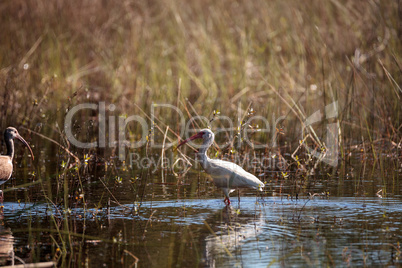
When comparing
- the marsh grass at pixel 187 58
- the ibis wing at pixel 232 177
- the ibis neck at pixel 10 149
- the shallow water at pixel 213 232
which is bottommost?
the shallow water at pixel 213 232

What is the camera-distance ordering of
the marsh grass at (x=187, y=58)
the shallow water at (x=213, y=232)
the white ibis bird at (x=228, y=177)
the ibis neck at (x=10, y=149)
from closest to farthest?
the shallow water at (x=213, y=232), the white ibis bird at (x=228, y=177), the ibis neck at (x=10, y=149), the marsh grass at (x=187, y=58)

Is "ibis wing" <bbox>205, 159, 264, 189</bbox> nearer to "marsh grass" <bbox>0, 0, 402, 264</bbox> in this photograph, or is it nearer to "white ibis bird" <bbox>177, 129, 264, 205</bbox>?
"white ibis bird" <bbox>177, 129, 264, 205</bbox>

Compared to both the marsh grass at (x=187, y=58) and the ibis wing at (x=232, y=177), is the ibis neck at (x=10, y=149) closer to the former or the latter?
the marsh grass at (x=187, y=58)

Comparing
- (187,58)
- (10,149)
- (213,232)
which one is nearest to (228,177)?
(213,232)

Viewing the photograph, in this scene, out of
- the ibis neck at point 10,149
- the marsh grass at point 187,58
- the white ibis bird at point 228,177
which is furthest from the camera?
the marsh grass at point 187,58

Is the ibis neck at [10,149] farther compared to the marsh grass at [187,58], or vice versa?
the marsh grass at [187,58]

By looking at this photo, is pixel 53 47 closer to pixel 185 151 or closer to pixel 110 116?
pixel 110 116

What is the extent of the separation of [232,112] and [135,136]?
2.03 metres

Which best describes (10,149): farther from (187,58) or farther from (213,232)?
(187,58)

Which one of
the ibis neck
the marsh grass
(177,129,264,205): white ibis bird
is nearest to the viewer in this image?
(177,129,264,205): white ibis bird

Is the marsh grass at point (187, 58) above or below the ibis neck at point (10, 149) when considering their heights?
above

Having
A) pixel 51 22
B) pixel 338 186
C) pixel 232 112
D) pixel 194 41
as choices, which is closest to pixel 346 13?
pixel 232 112

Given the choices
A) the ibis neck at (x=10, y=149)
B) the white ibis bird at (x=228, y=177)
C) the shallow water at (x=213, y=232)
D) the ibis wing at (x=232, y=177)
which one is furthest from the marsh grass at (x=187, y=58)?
the shallow water at (x=213, y=232)

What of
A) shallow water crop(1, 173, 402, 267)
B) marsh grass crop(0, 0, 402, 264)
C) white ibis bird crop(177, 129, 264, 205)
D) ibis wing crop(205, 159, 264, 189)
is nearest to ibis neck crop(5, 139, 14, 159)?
marsh grass crop(0, 0, 402, 264)
